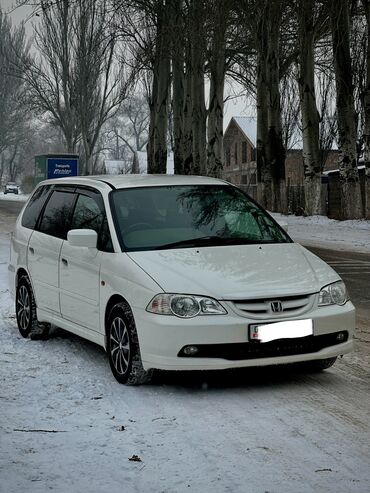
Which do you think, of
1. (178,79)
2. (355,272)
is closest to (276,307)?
Answer: (355,272)

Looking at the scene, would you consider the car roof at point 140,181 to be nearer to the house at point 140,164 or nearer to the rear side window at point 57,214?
the rear side window at point 57,214

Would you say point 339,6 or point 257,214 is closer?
point 257,214

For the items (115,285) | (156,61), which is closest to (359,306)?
(115,285)

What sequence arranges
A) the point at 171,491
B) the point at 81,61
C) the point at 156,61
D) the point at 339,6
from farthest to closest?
the point at 81,61 < the point at 156,61 < the point at 339,6 < the point at 171,491

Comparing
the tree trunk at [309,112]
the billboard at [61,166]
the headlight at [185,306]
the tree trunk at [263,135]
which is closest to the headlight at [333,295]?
the headlight at [185,306]

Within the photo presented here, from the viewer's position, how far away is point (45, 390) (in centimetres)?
599

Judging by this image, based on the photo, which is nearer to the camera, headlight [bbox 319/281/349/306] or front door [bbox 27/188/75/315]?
headlight [bbox 319/281/349/306]

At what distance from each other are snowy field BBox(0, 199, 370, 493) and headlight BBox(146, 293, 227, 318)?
1.94 ft

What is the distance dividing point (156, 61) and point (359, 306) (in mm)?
22424

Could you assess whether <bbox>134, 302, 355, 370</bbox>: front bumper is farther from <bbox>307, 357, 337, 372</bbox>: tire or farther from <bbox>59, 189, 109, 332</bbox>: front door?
<bbox>59, 189, 109, 332</bbox>: front door

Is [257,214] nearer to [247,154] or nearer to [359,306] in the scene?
[359,306]

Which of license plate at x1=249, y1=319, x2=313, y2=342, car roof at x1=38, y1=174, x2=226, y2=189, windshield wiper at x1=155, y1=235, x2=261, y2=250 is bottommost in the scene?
license plate at x1=249, y1=319, x2=313, y2=342

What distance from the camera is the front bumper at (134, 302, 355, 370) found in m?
5.73

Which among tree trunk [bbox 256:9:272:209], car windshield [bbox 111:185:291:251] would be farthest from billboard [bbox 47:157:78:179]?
car windshield [bbox 111:185:291:251]
